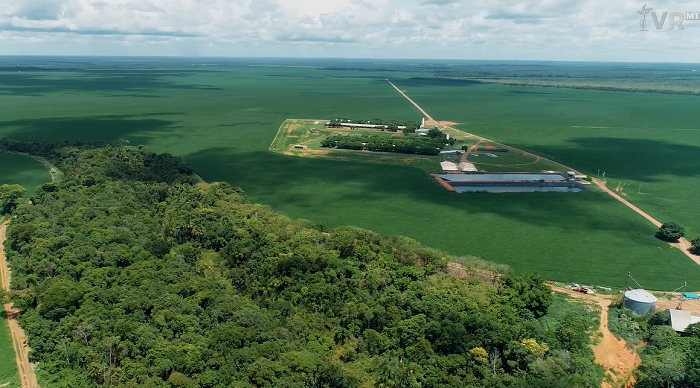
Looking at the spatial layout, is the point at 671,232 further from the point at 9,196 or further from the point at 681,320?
the point at 9,196

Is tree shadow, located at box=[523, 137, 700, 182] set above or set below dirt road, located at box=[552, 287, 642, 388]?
above

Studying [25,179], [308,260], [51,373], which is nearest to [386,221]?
[308,260]

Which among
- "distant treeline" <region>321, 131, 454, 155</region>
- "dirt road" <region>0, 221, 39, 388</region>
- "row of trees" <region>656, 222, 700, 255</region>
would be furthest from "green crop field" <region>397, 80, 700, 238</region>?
"dirt road" <region>0, 221, 39, 388</region>

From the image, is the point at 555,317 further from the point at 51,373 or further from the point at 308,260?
the point at 51,373

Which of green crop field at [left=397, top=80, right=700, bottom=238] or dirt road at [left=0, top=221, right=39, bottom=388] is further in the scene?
green crop field at [left=397, top=80, right=700, bottom=238]

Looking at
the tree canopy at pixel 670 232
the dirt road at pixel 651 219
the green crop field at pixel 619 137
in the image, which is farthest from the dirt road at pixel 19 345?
the green crop field at pixel 619 137

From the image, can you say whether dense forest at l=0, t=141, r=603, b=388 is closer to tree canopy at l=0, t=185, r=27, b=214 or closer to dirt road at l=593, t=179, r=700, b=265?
tree canopy at l=0, t=185, r=27, b=214

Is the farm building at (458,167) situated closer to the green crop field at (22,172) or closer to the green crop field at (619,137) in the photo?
the green crop field at (619,137)
